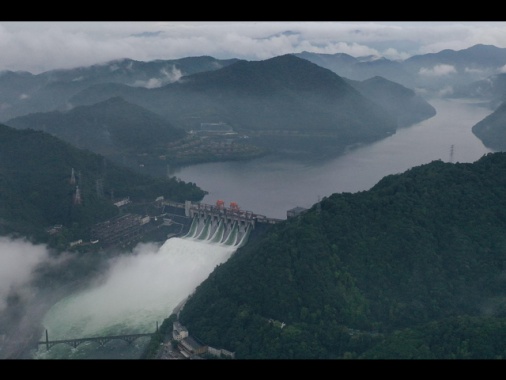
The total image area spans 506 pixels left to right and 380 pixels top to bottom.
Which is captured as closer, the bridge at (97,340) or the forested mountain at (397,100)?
the bridge at (97,340)

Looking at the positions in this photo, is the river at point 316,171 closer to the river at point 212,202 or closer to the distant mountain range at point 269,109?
the river at point 212,202

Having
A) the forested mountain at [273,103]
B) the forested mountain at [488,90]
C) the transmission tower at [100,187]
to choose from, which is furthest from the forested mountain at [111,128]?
the forested mountain at [488,90]

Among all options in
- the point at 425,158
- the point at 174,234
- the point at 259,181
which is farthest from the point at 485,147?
the point at 174,234

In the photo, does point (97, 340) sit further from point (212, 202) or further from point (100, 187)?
point (212, 202)

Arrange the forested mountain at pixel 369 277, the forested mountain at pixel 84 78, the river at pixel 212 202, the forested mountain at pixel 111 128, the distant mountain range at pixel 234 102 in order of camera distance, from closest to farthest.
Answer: the forested mountain at pixel 369 277, the river at pixel 212 202, the forested mountain at pixel 111 128, the distant mountain range at pixel 234 102, the forested mountain at pixel 84 78

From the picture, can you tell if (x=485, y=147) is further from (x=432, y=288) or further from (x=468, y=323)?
(x=468, y=323)

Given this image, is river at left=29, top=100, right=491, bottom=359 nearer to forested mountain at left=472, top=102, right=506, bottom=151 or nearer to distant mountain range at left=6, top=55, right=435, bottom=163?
forested mountain at left=472, top=102, right=506, bottom=151
